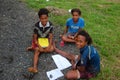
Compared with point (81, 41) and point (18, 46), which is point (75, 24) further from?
point (81, 41)

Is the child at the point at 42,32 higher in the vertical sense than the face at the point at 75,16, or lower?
lower

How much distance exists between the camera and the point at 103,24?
8.48m

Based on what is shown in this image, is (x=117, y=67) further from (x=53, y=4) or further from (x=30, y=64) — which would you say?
(x=53, y=4)

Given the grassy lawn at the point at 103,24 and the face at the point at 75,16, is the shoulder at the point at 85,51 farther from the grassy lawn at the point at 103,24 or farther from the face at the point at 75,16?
the face at the point at 75,16

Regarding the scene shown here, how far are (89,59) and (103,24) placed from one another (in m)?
3.55

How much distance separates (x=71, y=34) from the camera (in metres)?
6.95

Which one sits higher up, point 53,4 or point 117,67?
point 53,4

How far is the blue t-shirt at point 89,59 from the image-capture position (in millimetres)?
5070

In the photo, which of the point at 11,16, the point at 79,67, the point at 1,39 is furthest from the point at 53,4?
the point at 79,67

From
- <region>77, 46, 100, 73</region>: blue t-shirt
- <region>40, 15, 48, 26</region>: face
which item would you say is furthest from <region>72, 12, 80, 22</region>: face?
<region>77, 46, 100, 73</region>: blue t-shirt

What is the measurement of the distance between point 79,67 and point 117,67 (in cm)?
118

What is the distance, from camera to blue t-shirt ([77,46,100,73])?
16.6ft

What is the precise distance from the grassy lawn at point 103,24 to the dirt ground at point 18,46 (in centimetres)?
74

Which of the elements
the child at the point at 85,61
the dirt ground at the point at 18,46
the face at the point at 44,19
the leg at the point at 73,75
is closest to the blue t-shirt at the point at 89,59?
the child at the point at 85,61
